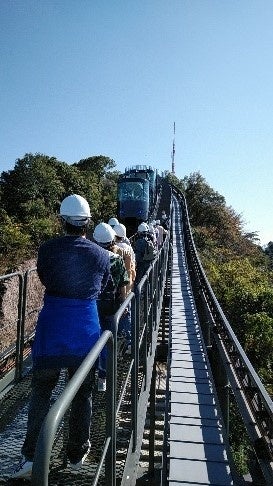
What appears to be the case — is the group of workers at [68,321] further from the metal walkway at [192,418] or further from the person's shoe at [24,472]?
the metal walkway at [192,418]

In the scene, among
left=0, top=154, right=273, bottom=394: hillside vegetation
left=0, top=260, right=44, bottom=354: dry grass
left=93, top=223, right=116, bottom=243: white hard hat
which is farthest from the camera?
left=0, top=154, right=273, bottom=394: hillside vegetation

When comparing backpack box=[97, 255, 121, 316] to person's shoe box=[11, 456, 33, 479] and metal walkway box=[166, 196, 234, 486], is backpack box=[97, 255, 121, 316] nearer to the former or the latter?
metal walkway box=[166, 196, 234, 486]

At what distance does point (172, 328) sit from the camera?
9.98 metres

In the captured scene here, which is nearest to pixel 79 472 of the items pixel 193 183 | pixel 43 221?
pixel 43 221

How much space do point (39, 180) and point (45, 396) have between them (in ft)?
79.8

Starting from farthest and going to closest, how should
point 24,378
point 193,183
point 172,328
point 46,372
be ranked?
1. point 193,183
2. point 172,328
3. point 24,378
4. point 46,372

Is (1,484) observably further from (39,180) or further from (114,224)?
(39,180)

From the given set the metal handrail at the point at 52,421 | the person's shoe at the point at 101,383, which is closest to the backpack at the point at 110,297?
the person's shoe at the point at 101,383

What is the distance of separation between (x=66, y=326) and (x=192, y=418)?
3.91 meters

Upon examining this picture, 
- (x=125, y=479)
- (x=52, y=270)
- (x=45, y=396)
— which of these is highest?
(x=52, y=270)

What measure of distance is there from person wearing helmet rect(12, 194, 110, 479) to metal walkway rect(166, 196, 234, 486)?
215cm

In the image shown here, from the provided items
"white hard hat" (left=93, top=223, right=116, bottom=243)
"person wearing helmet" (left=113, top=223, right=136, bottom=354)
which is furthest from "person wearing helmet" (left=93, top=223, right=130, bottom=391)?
"person wearing helmet" (left=113, top=223, right=136, bottom=354)

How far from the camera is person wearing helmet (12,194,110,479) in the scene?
2.58 metres

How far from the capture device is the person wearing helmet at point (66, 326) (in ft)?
8.45
